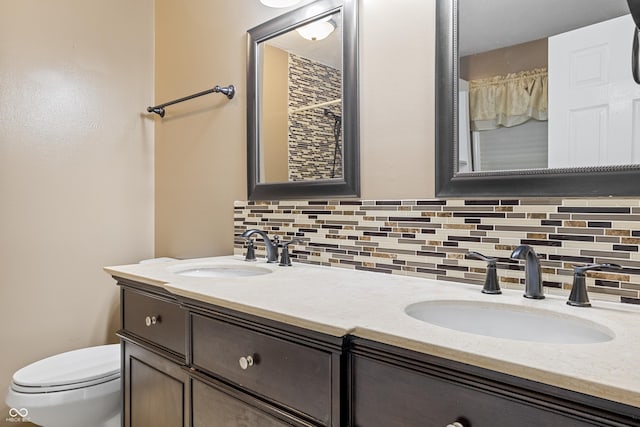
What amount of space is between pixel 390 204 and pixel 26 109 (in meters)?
1.84

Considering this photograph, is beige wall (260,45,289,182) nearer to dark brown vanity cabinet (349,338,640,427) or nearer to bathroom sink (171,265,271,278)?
bathroom sink (171,265,271,278)

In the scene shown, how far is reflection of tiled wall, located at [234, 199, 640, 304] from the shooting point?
0.92m

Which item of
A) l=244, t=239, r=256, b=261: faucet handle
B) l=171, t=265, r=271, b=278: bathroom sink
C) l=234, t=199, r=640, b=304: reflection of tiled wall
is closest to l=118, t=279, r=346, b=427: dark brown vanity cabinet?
l=171, t=265, r=271, b=278: bathroom sink

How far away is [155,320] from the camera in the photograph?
1260 millimetres

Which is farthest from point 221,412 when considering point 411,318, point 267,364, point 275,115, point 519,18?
point 519,18

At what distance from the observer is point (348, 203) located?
56.2 inches

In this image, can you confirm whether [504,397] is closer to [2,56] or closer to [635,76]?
[635,76]

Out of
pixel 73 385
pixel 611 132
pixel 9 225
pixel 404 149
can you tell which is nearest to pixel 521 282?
pixel 611 132

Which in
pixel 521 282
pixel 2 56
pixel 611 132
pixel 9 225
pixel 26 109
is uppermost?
pixel 2 56

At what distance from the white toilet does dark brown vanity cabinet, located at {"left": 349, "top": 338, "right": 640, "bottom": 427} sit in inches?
50.2

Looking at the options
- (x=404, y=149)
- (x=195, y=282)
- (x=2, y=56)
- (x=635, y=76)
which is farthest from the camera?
(x=2, y=56)

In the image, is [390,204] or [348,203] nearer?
[390,204]

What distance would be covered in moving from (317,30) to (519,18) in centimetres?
73

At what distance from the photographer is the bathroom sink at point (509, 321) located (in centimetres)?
80
